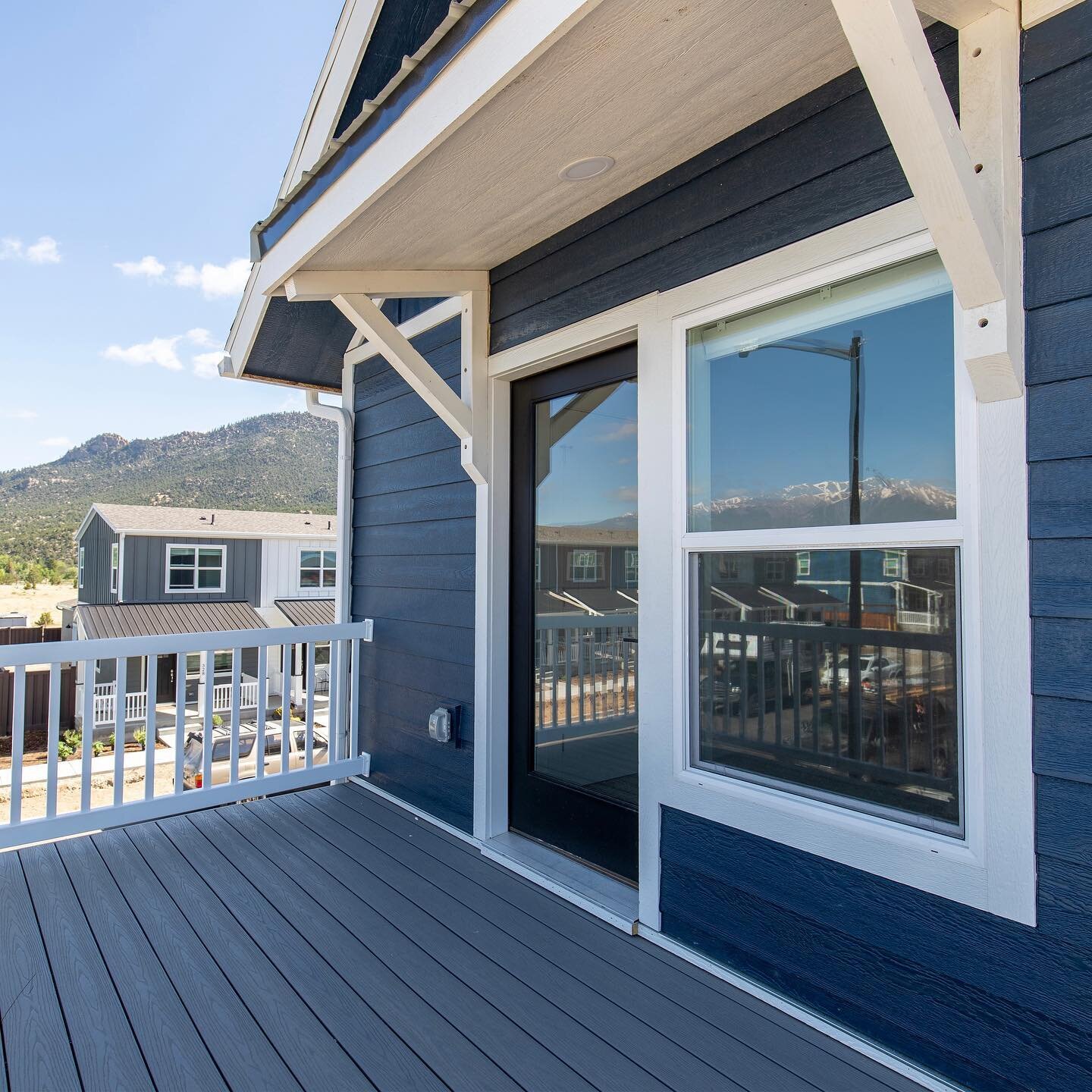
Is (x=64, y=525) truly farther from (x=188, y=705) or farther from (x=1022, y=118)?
(x=1022, y=118)

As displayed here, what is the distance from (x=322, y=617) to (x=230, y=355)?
10932mm

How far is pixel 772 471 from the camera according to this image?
1786mm

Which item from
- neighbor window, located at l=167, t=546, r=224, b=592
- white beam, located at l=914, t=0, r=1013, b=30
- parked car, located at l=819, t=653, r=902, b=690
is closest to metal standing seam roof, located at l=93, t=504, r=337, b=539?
neighbor window, located at l=167, t=546, r=224, b=592

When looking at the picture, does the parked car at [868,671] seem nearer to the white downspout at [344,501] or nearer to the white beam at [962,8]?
the white beam at [962,8]

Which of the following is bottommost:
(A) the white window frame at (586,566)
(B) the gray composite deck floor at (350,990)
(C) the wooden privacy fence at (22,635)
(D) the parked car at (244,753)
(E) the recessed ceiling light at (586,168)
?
(D) the parked car at (244,753)

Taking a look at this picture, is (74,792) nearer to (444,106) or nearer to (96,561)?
(96,561)

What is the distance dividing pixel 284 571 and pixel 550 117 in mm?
15057

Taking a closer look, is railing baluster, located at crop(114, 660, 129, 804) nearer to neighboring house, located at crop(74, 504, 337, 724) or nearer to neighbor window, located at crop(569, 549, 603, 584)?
neighbor window, located at crop(569, 549, 603, 584)

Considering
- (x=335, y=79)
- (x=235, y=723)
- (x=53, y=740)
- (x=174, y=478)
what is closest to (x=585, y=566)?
(x=235, y=723)

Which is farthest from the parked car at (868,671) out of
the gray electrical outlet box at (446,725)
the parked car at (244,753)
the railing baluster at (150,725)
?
the parked car at (244,753)

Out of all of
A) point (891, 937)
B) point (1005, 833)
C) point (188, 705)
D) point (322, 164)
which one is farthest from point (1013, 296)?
point (188, 705)

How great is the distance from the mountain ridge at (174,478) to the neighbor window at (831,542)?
33.0 metres

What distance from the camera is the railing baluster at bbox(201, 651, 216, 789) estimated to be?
122 inches

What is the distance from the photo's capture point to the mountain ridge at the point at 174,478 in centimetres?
3578
